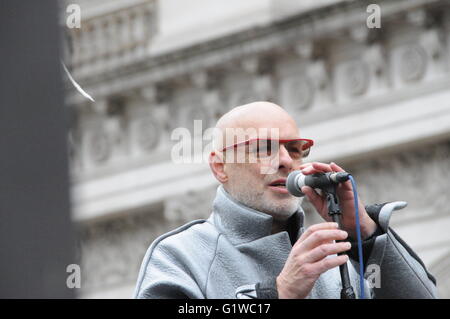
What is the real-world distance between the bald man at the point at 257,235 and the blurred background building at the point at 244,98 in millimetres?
5725

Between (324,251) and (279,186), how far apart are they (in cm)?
44

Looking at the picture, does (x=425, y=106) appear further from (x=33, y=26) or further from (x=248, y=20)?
(x=33, y=26)

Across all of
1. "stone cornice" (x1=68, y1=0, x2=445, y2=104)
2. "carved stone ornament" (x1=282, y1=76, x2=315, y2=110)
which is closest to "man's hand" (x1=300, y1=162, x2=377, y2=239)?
"stone cornice" (x1=68, y1=0, x2=445, y2=104)

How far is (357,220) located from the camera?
2.77m

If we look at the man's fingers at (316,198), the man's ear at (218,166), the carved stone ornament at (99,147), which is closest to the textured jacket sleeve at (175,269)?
the man's ear at (218,166)

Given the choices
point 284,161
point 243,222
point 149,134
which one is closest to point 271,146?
point 284,161

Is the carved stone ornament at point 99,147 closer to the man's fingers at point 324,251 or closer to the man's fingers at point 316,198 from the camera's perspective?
the man's fingers at point 316,198

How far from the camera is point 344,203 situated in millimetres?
2820

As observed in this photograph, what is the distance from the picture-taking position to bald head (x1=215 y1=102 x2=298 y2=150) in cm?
302

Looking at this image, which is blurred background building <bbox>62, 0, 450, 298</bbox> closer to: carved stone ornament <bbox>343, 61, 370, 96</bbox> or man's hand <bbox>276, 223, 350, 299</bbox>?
carved stone ornament <bbox>343, 61, 370, 96</bbox>
